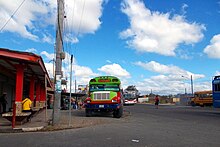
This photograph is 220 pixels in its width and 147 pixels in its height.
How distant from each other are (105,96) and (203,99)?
35.4m

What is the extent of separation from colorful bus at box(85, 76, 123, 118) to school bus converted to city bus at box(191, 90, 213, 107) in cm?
3272

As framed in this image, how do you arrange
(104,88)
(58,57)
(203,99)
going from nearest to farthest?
(58,57) < (104,88) < (203,99)

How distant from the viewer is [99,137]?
10.5 m

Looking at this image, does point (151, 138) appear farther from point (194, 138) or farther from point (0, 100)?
point (0, 100)

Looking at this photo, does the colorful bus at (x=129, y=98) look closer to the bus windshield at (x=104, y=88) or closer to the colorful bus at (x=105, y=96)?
the colorful bus at (x=105, y=96)

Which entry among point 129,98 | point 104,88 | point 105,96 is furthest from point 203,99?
point 105,96

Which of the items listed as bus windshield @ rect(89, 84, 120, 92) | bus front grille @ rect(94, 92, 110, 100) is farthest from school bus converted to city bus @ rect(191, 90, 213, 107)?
bus front grille @ rect(94, 92, 110, 100)

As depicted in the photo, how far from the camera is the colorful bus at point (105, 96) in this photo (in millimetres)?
20562

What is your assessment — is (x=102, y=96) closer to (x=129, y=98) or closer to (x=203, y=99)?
(x=203, y=99)

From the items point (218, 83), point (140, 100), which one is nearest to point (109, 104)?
point (218, 83)

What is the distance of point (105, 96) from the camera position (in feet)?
67.9

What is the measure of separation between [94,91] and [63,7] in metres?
7.54

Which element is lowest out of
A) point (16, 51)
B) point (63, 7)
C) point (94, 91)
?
point (94, 91)

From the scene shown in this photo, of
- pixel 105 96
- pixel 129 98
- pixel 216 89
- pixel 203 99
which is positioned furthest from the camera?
pixel 129 98
